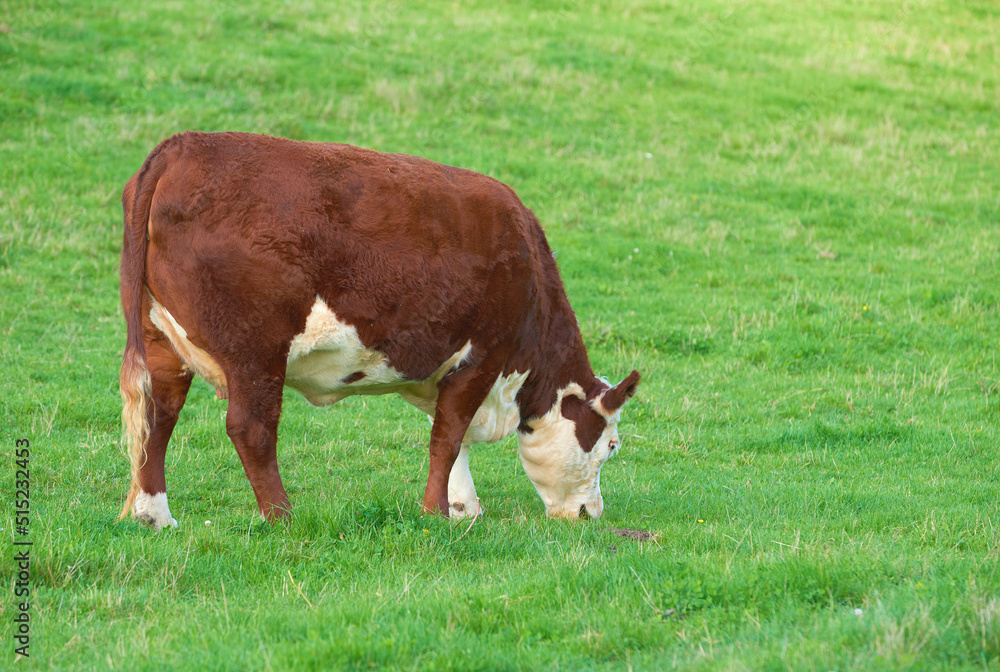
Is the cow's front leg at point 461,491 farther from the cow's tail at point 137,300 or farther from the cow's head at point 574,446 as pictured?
the cow's tail at point 137,300

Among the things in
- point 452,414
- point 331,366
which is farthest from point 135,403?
point 452,414

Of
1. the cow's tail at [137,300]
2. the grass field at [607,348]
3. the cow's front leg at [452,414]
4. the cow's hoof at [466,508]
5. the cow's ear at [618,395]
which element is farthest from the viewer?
the cow's ear at [618,395]

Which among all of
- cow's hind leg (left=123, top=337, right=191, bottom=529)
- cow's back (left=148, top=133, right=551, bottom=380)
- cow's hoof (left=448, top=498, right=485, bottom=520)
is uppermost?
cow's back (left=148, top=133, right=551, bottom=380)

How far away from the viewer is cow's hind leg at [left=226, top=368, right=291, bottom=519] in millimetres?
5391

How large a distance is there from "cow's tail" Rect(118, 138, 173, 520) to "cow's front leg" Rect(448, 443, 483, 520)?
1975 millimetres

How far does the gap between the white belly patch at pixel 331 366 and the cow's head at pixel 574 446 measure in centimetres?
43

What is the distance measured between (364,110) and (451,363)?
10803 mm

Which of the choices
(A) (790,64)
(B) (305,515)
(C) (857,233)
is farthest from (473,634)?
(A) (790,64)

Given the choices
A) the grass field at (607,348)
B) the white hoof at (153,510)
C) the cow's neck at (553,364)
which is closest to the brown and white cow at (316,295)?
the white hoof at (153,510)

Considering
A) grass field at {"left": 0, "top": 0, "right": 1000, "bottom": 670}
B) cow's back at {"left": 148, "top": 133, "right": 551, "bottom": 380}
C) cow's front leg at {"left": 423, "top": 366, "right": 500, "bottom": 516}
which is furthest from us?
cow's front leg at {"left": 423, "top": 366, "right": 500, "bottom": 516}

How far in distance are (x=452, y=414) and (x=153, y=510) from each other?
6.05 ft

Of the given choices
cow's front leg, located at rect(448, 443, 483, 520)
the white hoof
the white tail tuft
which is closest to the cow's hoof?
cow's front leg, located at rect(448, 443, 483, 520)

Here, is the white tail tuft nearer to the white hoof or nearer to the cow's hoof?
the white hoof

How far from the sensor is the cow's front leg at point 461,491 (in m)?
6.51
